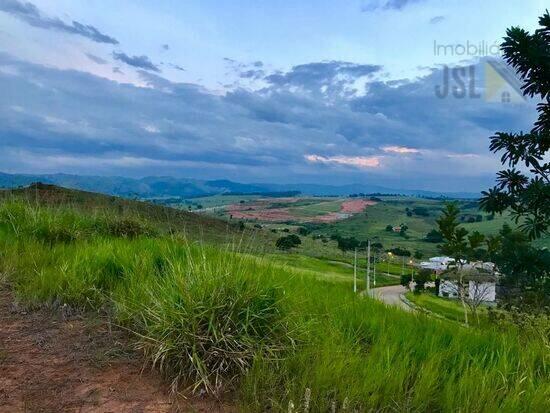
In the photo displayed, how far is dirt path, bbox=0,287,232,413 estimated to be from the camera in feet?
12.6

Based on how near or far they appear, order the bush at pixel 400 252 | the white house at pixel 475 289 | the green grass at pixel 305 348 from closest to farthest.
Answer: the green grass at pixel 305 348 → the white house at pixel 475 289 → the bush at pixel 400 252

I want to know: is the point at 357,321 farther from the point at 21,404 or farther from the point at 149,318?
the point at 21,404

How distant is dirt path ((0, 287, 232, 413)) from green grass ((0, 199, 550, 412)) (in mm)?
224

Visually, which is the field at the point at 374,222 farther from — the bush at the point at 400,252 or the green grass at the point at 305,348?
the green grass at the point at 305,348

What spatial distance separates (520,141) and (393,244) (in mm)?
135030

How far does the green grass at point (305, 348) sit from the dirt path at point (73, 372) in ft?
0.74

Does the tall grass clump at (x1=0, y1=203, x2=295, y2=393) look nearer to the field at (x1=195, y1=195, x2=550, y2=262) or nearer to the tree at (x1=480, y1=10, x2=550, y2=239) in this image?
the tree at (x1=480, y1=10, x2=550, y2=239)

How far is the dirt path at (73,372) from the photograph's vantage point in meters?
3.85

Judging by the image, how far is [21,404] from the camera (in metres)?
3.81

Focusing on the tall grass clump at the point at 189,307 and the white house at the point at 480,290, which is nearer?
the tall grass clump at the point at 189,307

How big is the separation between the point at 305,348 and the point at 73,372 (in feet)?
7.37

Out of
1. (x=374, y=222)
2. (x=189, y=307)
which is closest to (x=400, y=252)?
(x=374, y=222)

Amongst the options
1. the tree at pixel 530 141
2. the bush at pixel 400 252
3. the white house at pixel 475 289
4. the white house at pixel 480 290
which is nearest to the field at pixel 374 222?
the bush at pixel 400 252

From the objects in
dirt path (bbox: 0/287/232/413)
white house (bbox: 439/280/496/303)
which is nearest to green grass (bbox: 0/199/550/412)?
dirt path (bbox: 0/287/232/413)
